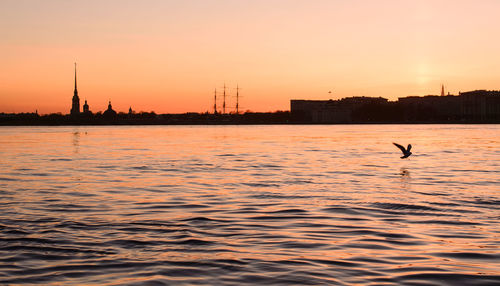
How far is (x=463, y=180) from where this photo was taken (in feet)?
81.5

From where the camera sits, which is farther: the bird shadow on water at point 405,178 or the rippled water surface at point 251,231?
the bird shadow on water at point 405,178

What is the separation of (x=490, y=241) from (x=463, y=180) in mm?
13542

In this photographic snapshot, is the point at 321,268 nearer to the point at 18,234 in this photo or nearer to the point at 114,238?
the point at 114,238

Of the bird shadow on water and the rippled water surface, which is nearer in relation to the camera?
the rippled water surface

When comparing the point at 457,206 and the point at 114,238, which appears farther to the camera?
the point at 457,206

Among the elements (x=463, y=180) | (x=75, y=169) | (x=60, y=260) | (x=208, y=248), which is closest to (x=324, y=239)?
(x=208, y=248)

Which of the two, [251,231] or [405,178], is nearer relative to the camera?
[251,231]

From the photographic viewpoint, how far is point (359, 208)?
54.5 ft

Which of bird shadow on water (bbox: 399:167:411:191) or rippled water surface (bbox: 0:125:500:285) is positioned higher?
rippled water surface (bbox: 0:125:500:285)

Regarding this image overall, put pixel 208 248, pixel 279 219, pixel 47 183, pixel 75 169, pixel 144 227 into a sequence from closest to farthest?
pixel 208 248, pixel 144 227, pixel 279 219, pixel 47 183, pixel 75 169

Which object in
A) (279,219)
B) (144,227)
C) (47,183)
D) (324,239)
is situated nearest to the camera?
(324,239)

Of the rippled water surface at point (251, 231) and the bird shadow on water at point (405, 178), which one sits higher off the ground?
the rippled water surface at point (251, 231)

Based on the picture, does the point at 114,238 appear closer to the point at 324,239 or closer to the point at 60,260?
the point at 60,260

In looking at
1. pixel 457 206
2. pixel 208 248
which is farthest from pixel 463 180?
pixel 208 248
